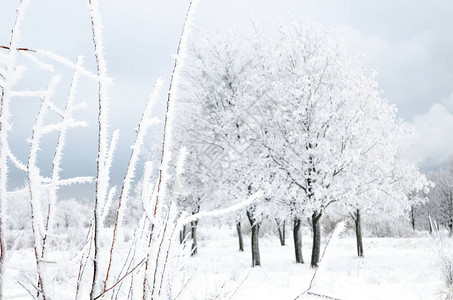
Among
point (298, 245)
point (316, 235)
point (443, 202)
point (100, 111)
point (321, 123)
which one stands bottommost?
point (298, 245)

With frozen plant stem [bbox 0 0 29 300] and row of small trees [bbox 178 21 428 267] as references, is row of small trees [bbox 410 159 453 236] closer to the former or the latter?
row of small trees [bbox 178 21 428 267]

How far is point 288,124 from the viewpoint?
9906 mm

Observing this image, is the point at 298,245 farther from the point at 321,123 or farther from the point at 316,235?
the point at 321,123

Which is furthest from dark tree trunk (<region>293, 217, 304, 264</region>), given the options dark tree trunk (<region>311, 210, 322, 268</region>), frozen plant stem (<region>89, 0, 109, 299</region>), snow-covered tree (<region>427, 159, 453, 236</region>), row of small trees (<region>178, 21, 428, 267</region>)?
snow-covered tree (<region>427, 159, 453, 236</region>)

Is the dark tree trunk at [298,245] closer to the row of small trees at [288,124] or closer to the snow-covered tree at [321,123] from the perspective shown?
the row of small trees at [288,124]

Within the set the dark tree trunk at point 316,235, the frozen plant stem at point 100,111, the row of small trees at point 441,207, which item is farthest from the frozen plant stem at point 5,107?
the row of small trees at point 441,207

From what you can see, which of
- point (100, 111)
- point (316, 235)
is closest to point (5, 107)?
point (100, 111)

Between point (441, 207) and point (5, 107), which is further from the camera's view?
point (441, 207)

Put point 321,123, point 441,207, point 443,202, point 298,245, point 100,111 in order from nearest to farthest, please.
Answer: point 100,111
point 321,123
point 298,245
point 443,202
point 441,207

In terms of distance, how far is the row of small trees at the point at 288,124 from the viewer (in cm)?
972

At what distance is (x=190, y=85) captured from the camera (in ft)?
39.4

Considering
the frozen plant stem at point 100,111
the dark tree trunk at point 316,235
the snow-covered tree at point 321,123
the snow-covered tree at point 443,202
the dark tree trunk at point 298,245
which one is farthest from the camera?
the snow-covered tree at point 443,202

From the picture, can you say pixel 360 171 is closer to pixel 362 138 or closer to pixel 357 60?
pixel 362 138

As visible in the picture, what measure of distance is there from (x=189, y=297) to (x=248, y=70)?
8.93 metres
